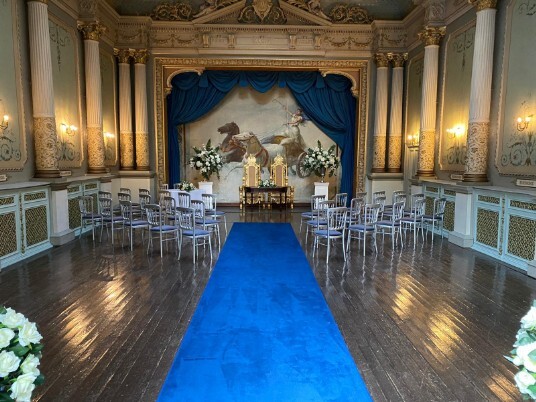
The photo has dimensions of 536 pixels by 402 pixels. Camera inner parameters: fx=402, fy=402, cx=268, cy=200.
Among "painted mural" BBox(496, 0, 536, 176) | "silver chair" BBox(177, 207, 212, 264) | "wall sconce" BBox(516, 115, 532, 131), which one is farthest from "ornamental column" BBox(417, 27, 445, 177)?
"silver chair" BBox(177, 207, 212, 264)

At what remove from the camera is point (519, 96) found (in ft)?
22.2

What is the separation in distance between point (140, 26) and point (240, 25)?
283cm

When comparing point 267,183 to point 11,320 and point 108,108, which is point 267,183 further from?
point 11,320

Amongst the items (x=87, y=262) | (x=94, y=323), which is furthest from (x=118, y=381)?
(x=87, y=262)

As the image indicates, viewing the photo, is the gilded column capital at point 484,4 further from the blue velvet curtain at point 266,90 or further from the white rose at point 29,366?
the white rose at point 29,366

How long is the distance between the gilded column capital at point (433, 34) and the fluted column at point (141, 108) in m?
7.53

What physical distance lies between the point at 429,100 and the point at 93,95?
7997mm

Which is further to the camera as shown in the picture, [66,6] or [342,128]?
[342,128]

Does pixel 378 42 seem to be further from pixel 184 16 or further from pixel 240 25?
pixel 184 16

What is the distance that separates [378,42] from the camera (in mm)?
11602

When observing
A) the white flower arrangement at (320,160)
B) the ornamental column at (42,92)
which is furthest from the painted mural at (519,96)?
the ornamental column at (42,92)

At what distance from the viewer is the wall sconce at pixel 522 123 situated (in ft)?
21.6

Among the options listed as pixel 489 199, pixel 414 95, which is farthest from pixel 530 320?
pixel 414 95

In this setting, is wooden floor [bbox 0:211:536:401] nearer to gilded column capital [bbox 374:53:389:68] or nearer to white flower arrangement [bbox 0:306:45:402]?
white flower arrangement [bbox 0:306:45:402]
